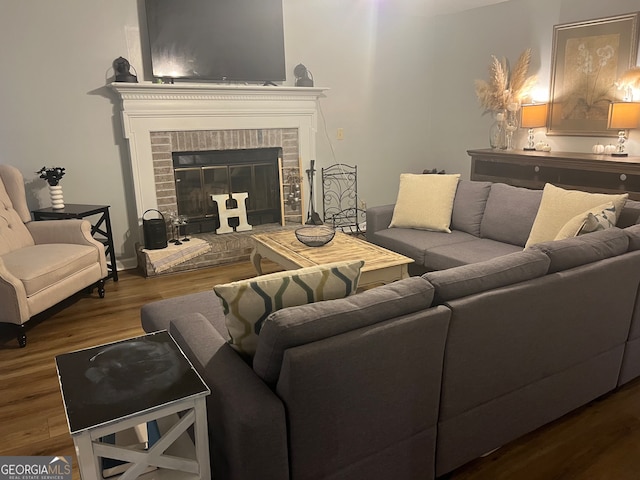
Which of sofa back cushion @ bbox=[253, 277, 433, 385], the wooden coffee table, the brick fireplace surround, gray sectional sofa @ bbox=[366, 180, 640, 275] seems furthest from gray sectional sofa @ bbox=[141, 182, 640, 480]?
the brick fireplace surround

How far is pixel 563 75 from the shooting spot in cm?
480

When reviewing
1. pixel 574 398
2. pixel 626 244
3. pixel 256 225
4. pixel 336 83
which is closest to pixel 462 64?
pixel 336 83

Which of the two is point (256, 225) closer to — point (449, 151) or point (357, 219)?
point (357, 219)

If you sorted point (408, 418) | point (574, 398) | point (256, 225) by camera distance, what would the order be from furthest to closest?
1. point (256, 225)
2. point (574, 398)
3. point (408, 418)

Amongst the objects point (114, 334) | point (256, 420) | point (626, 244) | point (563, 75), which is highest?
point (563, 75)

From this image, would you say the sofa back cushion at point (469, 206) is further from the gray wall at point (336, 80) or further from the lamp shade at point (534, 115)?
the gray wall at point (336, 80)

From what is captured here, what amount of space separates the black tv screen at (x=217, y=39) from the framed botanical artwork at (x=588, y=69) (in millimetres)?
2689

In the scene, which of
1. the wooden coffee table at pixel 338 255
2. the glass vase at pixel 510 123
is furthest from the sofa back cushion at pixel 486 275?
the glass vase at pixel 510 123

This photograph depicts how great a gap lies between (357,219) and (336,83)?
1557 millimetres

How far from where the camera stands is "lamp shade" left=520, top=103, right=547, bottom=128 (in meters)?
4.89

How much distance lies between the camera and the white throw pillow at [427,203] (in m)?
4.03

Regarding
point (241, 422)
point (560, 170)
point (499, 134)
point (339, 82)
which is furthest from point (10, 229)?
point (499, 134)

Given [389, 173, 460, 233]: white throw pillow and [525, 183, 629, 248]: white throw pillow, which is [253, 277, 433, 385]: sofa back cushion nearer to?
[525, 183, 629, 248]: white throw pillow

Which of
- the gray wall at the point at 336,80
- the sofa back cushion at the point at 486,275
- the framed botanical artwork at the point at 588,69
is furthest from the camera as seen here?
the framed botanical artwork at the point at 588,69
